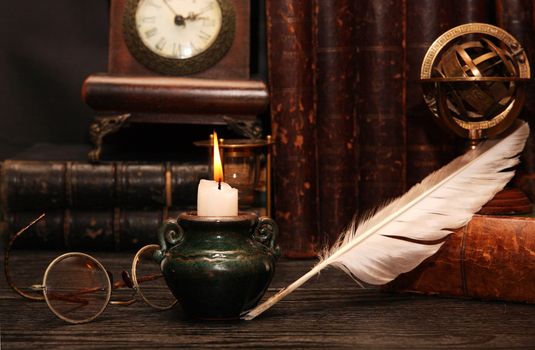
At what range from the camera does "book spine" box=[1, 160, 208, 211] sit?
86.3 inches

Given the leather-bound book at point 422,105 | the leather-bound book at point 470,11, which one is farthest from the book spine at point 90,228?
the leather-bound book at point 470,11

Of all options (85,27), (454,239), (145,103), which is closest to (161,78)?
(145,103)

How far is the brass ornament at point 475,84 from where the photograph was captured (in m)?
1.87

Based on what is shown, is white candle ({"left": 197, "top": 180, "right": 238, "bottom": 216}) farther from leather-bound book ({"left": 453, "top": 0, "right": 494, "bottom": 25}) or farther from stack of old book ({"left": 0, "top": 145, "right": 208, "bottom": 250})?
leather-bound book ({"left": 453, "top": 0, "right": 494, "bottom": 25})

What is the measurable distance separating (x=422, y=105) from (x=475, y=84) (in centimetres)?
31

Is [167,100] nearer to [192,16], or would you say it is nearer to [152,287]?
[192,16]

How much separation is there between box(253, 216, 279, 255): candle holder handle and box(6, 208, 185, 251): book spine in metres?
0.75

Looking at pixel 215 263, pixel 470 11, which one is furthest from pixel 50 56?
pixel 215 263

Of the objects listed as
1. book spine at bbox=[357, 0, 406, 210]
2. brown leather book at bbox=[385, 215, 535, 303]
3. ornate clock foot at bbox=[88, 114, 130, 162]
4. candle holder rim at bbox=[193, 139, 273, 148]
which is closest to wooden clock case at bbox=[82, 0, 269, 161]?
ornate clock foot at bbox=[88, 114, 130, 162]

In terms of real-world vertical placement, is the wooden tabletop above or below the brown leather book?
below

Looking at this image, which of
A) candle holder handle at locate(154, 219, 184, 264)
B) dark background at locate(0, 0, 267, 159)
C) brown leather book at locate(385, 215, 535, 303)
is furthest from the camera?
dark background at locate(0, 0, 267, 159)

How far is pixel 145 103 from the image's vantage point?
2197 mm

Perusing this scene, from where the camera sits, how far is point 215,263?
1.41 m

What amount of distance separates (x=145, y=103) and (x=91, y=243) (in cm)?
36
